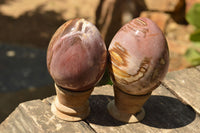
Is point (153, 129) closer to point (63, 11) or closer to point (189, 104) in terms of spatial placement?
point (189, 104)

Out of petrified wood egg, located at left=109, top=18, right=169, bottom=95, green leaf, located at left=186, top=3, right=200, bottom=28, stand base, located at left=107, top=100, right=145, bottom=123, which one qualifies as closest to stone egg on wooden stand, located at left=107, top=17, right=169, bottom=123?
petrified wood egg, located at left=109, top=18, right=169, bottom=95

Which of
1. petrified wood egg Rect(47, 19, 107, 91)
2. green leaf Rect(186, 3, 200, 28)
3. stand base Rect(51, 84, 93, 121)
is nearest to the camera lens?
petrified wood egg Rect(47, 19, 107, 91)

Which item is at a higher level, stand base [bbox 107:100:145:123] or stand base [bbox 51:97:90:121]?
stand base [bbox 51:97:90:121]

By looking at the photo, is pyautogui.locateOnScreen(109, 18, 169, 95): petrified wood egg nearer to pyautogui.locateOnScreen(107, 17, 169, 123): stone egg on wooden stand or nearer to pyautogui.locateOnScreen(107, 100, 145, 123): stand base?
pyautogui.locateOnScreen(107, 17, 169, 123): stone egg on wooden stand

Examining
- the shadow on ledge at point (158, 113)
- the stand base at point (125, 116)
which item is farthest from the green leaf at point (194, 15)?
the stand base at point (125, 116)

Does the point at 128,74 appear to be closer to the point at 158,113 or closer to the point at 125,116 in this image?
the point at 125,116

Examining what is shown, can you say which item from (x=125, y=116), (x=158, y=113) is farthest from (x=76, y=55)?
(x=158, y=113)

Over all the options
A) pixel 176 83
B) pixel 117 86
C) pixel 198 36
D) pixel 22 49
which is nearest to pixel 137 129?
pixel 117 86
